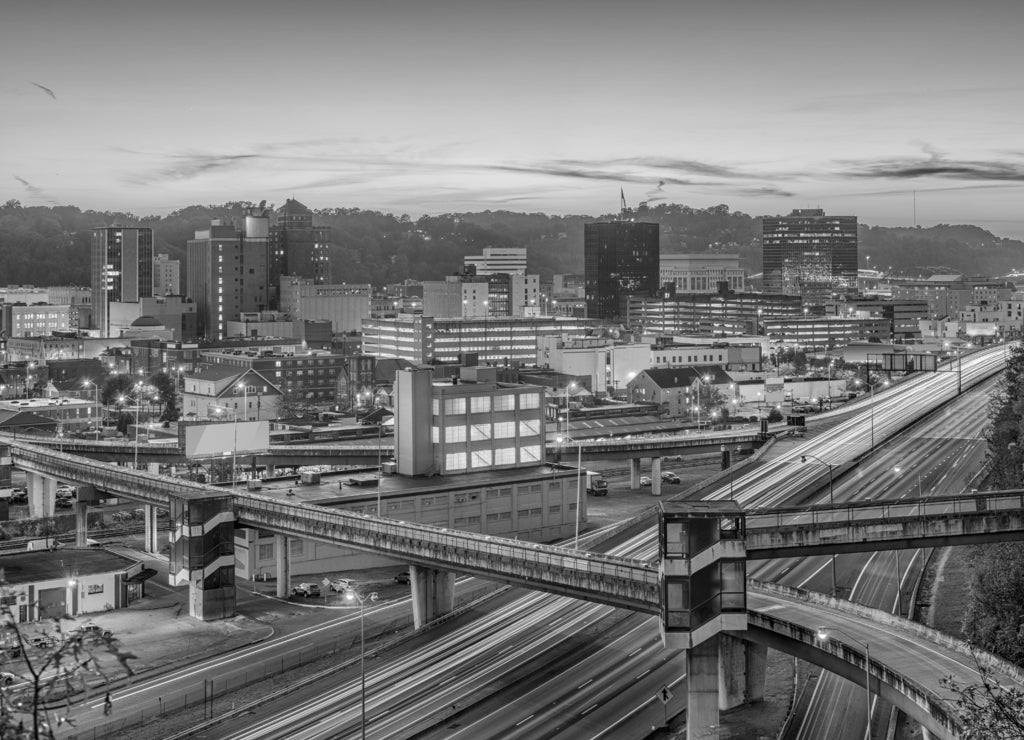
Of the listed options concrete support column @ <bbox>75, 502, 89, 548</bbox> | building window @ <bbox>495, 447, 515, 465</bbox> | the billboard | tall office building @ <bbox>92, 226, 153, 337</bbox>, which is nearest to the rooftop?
concrete support column @ <bbox>75, 502, 89, 548</bbox>

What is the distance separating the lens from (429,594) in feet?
135

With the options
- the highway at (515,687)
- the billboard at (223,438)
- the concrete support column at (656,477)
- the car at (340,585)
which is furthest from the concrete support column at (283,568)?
the concrete support column at (656,477)

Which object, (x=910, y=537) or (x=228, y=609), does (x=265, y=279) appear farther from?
(x=910, y=537)

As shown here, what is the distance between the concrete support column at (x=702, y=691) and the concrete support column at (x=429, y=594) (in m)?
12.9

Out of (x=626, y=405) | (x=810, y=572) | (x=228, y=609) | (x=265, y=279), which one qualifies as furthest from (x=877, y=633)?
(x=265, y=279)

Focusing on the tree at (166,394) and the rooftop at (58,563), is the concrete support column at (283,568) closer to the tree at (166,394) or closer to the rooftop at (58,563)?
the rooftop at (58,563)

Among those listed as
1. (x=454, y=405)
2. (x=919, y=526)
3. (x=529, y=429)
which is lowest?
(x=919, y=526)

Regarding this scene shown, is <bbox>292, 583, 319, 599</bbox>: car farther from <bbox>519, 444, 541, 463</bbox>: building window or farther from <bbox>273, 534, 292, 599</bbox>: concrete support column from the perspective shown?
<bbox>519, 444, 541, 463</bbox>: building window

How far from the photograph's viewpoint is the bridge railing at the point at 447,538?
32.6 meters

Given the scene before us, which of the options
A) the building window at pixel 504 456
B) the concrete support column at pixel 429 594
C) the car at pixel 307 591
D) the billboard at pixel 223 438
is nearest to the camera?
the concrete support column at pixel 429 594

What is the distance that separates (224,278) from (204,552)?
418ft

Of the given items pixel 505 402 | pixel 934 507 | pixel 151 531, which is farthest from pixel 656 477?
pixel 934 507

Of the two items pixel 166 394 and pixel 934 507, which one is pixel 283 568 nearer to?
pixel 934 507

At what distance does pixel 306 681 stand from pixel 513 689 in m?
5.91
